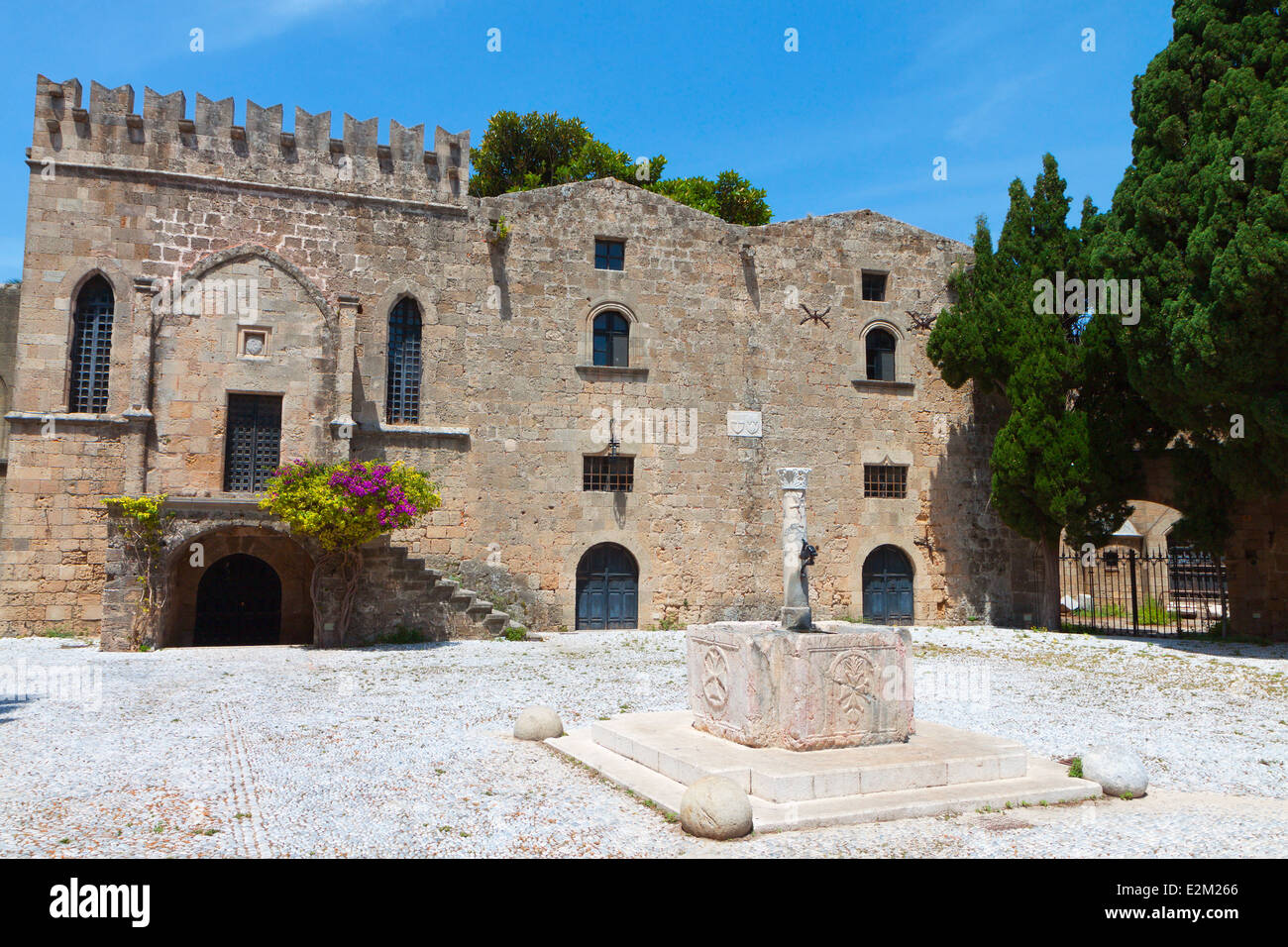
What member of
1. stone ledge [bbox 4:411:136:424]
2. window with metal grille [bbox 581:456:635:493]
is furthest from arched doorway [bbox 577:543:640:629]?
stone ledge [bbox 4:411:136:424]

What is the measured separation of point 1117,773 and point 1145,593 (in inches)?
795

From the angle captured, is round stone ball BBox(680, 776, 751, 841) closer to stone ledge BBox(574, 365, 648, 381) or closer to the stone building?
the stone building

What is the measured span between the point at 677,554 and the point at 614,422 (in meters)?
2.93

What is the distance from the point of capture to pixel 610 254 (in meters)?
18.6

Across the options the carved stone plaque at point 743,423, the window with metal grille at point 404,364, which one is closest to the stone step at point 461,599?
the window with metal grille at point 404,364

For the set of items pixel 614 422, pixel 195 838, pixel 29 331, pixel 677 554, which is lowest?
pixel 195 838

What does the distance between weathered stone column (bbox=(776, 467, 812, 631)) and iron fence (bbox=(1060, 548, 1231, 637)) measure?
1285 cm

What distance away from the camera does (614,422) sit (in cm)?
1805

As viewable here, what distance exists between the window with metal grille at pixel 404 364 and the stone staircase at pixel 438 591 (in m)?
2.86

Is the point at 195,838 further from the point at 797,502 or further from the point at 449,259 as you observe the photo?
the point at 449,259

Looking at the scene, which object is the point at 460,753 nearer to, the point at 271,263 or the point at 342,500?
the point at 342,500

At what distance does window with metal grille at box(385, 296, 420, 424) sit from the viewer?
1714cm

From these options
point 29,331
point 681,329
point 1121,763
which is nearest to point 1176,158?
point 681,329
